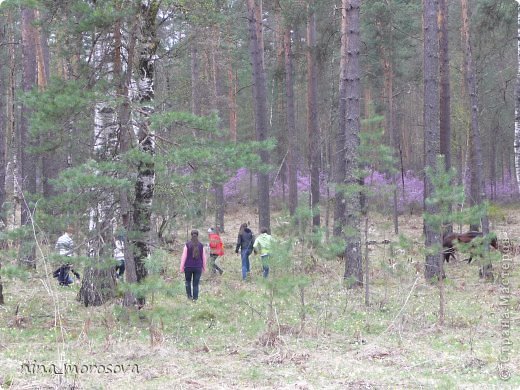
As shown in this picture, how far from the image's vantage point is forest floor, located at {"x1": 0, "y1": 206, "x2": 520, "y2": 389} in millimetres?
7344

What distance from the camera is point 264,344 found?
29.5ft

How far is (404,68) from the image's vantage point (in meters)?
31.0

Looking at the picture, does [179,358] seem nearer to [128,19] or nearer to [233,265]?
[128,19]

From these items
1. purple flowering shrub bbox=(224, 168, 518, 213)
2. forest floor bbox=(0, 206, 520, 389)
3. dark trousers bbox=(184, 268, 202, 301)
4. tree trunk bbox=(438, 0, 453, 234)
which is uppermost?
tree trunk bbox=(438, 0, 453, 234)

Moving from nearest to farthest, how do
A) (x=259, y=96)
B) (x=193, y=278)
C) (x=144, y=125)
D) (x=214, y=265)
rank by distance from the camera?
(x=144, y=125) < (x=193, y=278) < (x=214, y=265) < (x=259, y=96)

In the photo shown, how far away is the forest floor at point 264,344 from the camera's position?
7344 millimetres

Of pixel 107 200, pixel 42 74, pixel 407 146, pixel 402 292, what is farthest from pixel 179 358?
pixel 407 146

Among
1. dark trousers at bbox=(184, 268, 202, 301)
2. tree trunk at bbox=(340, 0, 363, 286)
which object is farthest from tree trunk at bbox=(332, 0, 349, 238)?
dark trousers at bbox=(184, 268, 202, 301)

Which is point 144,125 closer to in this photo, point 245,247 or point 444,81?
point 245,247

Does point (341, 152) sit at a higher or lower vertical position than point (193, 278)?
higher

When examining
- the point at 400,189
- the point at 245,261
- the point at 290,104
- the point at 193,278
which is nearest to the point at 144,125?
the point at 193,278

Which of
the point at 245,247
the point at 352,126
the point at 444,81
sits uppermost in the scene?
the point at 444,81

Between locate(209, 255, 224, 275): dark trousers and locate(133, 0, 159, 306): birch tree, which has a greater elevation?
locate(133, 0, 159, 306): birch tree

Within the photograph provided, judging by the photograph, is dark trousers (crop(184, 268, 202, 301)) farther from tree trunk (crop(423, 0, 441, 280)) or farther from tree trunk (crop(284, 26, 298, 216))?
tree trunk (crop(284, 26, 298, 216))
